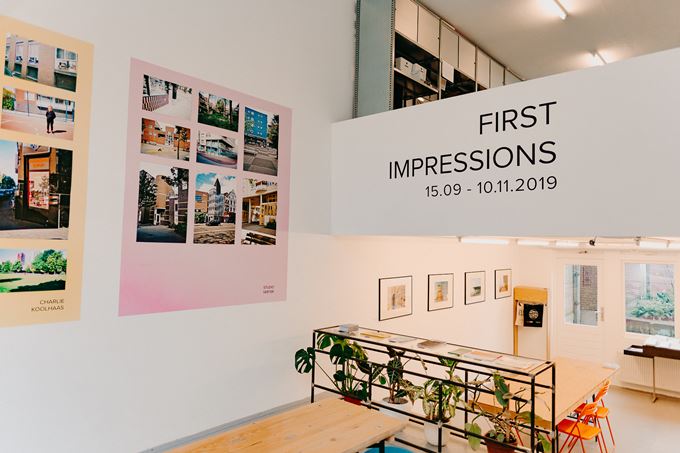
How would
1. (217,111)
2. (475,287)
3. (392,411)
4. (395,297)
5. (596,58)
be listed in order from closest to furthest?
(217,111) < (392,411) < (395,297) < (596,58) < (475,287)

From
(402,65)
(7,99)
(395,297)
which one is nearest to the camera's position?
(7,99)

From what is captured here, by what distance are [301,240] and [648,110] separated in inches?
97.3

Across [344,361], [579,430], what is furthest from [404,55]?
[579,430]

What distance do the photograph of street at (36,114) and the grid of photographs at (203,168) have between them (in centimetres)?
41

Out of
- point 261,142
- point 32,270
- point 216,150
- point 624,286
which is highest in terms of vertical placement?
point 261,142

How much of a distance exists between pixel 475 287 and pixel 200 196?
4214mm

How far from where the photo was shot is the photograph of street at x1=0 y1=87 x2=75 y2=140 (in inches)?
90.5

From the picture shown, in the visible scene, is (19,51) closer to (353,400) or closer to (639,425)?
(353,400)

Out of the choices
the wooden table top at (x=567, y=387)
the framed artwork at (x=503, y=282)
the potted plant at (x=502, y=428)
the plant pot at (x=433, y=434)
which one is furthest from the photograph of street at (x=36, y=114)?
the framed artwork at (x=503, y=282)

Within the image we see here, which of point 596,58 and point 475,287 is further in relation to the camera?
point 475,287

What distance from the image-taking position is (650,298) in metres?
6.96

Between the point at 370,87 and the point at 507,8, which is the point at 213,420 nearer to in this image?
the point at 370,87

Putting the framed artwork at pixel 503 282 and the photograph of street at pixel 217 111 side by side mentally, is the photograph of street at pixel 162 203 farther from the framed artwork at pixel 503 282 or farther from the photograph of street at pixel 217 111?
the framed artwork at pixel 503 282

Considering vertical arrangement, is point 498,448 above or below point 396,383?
below
